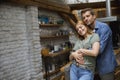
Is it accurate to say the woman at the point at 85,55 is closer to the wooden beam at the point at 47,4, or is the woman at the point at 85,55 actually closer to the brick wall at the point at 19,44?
the brick wall at the point at 19,44

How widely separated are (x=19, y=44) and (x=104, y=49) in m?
3.92

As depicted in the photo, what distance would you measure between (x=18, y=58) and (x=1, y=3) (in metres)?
1.49

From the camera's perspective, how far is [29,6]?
7.11 metres

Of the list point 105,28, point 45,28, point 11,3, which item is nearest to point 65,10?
point 45,28

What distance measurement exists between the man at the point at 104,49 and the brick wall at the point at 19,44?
324 centimetres

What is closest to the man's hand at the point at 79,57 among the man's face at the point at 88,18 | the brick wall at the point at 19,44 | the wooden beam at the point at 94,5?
the man's face at the point at 88,18

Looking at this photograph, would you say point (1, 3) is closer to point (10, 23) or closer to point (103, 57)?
point (10, 23)

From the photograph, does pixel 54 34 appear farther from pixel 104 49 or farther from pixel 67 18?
pixel 104 49

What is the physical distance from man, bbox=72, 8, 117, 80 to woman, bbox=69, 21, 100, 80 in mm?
105

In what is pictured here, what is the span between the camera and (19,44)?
6.73 m

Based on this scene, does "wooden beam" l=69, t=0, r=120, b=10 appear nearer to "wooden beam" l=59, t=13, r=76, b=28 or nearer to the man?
"wooden beam" l=59, t=13, r=76, b=28

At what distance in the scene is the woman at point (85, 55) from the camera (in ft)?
9.62

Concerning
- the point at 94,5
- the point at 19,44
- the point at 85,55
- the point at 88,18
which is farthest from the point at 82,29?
the point at 94,5

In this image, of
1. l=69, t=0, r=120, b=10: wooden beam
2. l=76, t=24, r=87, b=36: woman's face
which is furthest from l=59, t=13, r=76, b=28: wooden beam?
l=76, t=24, r=87, b=36: woman's face
